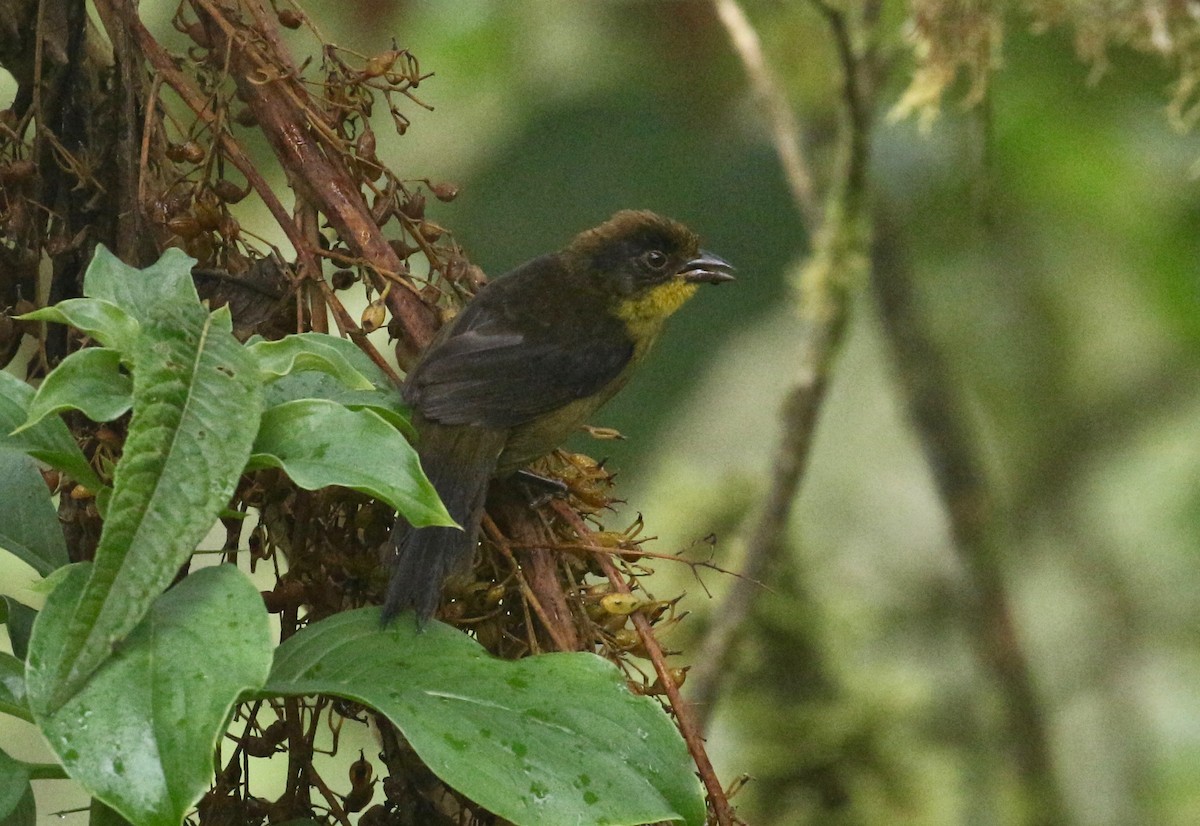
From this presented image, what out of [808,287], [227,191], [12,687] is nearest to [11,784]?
[12,687]

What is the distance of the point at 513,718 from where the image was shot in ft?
4.52

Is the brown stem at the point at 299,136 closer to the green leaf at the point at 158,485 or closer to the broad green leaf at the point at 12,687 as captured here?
the green leaf at the point at 158,485

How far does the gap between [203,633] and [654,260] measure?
59.7 inches

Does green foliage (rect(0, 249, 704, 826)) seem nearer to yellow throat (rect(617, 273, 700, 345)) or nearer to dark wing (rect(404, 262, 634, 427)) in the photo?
dark wing (rect(404, 262, 634, 427))

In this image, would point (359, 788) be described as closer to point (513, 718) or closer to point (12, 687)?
point (513, 718)

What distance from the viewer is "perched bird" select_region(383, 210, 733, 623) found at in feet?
5.46

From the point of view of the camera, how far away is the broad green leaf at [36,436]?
1.40m

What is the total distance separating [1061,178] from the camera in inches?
177

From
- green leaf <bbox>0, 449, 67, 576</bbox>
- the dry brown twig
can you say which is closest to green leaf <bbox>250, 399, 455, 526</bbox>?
green leaf <bbox>0, 449, 67, 576</bbox>

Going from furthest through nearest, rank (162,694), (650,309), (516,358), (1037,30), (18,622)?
1. (1037,30)
2. (650,309)
3. (516,358)
4. (18,622)
5. (162,694)

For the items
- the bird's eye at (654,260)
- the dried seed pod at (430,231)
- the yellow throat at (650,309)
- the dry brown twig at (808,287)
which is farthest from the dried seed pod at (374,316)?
the dry brown twig at (808,287)

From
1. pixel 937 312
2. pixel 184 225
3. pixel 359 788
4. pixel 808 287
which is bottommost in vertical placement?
pixel 937 312

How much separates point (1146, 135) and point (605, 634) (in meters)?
3.49

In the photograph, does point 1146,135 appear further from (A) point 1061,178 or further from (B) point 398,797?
(B) point 398,797
